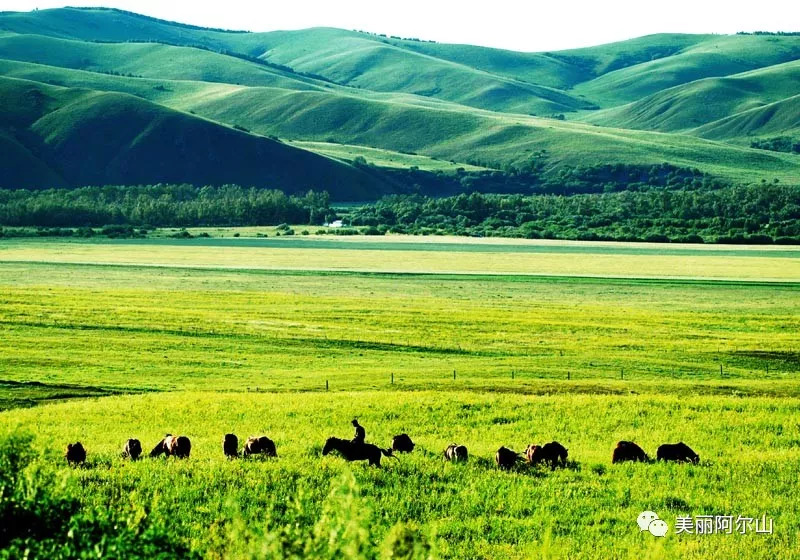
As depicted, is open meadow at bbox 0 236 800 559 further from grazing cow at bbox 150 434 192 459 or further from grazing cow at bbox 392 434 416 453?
grazing cow at bbox 150 434 192 459

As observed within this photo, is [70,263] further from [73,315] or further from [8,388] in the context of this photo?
[8,388]

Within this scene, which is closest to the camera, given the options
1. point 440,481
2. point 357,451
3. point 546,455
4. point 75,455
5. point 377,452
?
point 440,481

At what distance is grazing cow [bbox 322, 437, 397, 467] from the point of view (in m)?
22.1

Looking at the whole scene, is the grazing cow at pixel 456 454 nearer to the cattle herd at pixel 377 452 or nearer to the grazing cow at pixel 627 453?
the cattle herd at pixel 377 452

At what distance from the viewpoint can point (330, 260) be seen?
131125 millimetres

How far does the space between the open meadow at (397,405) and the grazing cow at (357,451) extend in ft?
1.68

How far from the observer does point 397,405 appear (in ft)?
110

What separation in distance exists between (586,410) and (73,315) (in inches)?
1837

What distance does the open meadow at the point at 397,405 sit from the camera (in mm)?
14633

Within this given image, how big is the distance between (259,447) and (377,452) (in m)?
2.87

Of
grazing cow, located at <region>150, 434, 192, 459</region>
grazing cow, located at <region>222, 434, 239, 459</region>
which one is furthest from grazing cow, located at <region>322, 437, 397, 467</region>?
grazing cow, located at <region>150, 434, 192, 459</region>

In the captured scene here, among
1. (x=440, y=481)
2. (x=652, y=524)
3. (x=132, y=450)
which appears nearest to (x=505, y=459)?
(x=440, y=481)

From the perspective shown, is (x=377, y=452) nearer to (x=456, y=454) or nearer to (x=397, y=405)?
(x=456, y=454)

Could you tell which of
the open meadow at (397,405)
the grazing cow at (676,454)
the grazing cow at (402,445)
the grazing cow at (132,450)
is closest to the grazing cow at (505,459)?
the open meadow at (397,405)
